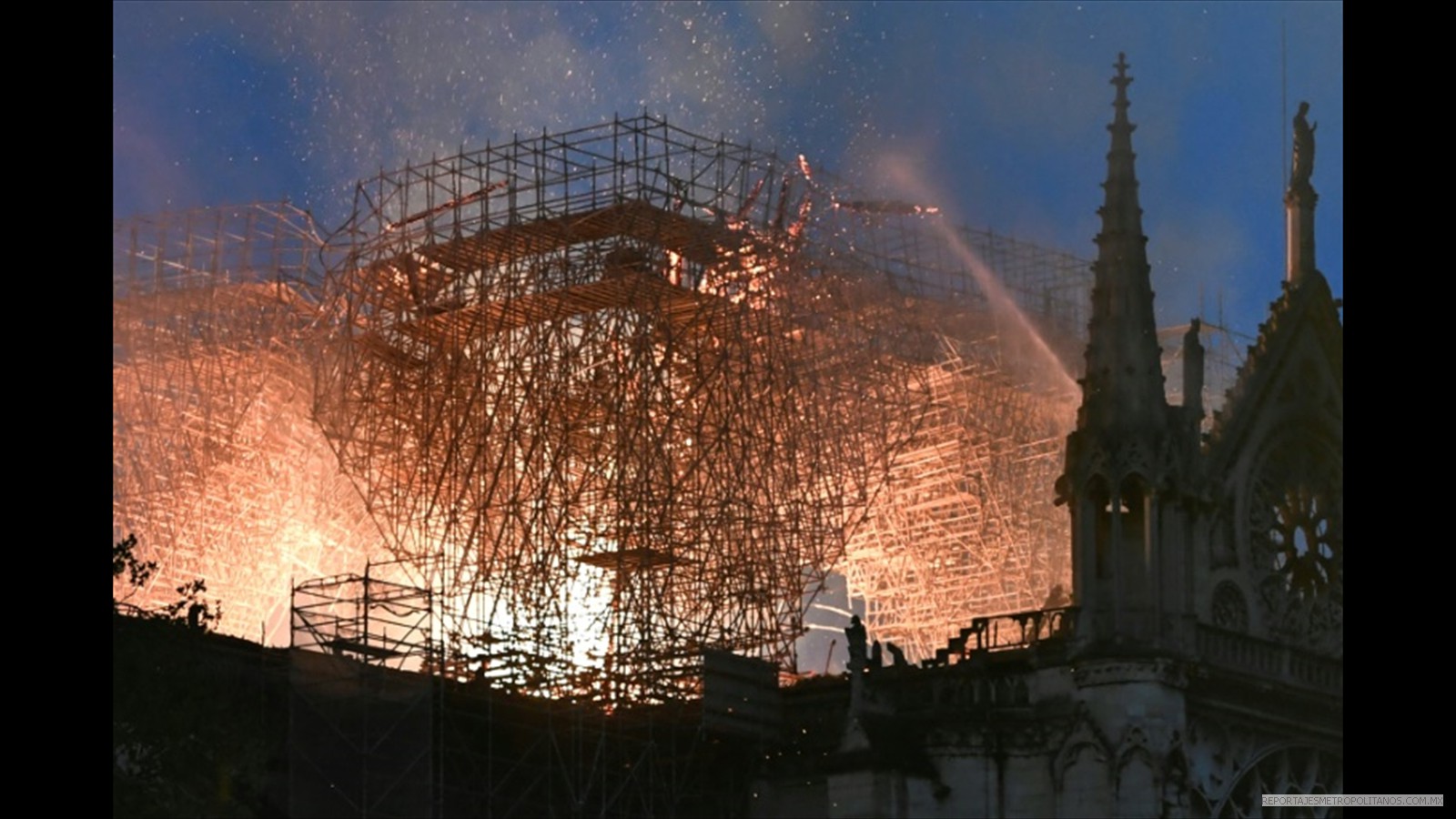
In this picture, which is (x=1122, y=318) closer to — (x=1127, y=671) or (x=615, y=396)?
(x=1127, y=671)

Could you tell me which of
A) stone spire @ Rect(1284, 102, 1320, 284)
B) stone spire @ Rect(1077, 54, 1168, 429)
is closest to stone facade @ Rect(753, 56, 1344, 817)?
stone spire @ Rect(1077, 54, 1168, 429)

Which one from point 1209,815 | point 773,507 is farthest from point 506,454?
point 1209,815

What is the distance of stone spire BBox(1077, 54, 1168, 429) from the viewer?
153 feet

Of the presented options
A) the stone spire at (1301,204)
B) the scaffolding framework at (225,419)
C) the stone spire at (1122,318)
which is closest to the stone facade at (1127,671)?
the stone spire at (1122,318)

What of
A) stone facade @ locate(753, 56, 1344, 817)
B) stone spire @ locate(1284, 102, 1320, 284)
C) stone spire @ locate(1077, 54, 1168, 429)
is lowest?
stone facade @ locate(753, 56, 1344, 817)

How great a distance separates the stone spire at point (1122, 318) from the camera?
46500 millimetres

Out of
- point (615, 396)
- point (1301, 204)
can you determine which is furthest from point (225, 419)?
point (1301, 204)

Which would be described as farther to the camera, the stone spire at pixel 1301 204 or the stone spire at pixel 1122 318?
the stone spire at pixel 1301 204

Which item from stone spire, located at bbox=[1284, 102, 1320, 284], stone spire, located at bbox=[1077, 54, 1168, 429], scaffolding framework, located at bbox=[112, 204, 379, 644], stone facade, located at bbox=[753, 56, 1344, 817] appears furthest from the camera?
scaffolding framework, located at bbox=[112, 204, 379, 644]

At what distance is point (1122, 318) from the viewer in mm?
47406

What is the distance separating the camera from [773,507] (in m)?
56.8

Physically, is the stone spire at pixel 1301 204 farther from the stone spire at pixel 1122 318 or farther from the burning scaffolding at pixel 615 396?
the burning scaffolding at pixel 615 396

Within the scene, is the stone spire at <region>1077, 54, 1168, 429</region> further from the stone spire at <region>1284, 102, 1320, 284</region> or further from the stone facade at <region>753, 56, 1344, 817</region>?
the stone spire at <region>1284, 102, 1320, 284</region>
